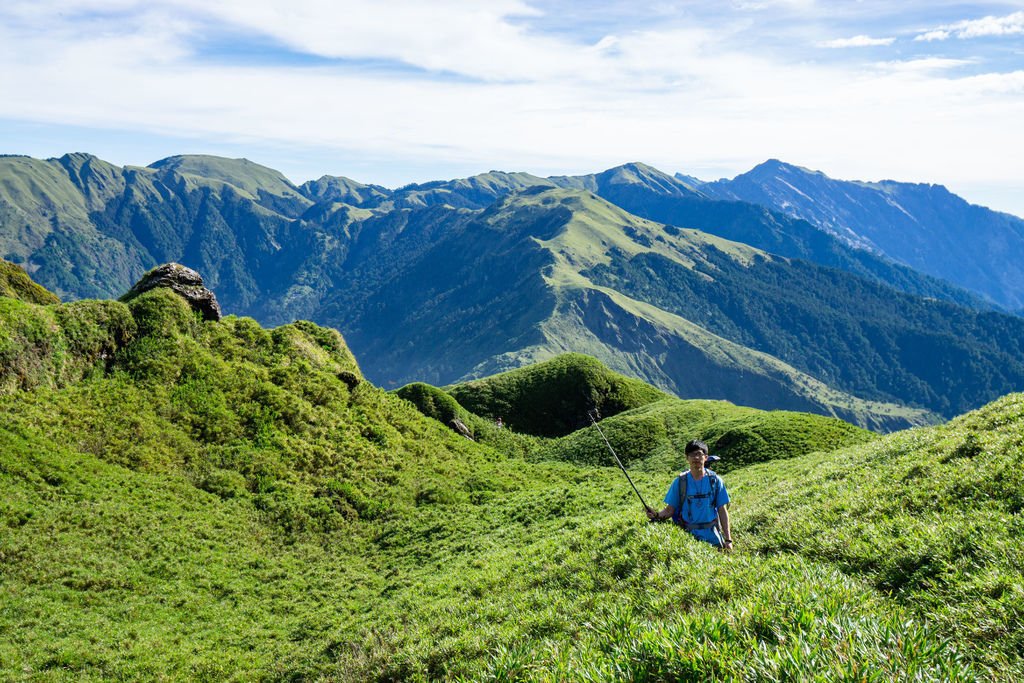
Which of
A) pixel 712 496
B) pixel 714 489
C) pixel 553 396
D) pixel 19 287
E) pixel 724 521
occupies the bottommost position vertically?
pixel 553 396

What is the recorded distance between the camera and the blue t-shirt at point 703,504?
14719mm

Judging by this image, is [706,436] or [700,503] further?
[706,436]

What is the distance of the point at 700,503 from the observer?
1495cm

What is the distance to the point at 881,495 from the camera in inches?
637

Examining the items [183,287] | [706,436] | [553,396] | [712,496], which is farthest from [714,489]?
[553,396]

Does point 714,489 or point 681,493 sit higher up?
point 714,489

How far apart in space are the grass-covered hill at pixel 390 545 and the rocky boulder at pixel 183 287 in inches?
63.0

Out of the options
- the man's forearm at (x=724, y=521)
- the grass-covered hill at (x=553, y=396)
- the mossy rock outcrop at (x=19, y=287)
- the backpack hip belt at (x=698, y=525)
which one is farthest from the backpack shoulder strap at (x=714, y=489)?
the grass-covered hill at (x=553, y=396)

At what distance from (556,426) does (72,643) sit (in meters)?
72.7

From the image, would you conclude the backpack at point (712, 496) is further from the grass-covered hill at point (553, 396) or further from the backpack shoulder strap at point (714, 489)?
the grass-covered hill at point (553, 396)

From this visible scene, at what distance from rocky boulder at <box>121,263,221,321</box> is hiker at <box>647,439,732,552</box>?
46.8 m

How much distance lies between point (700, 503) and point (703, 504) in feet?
0.26

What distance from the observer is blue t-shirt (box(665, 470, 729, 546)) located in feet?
48.3

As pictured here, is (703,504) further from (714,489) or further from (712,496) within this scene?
(714,489)
